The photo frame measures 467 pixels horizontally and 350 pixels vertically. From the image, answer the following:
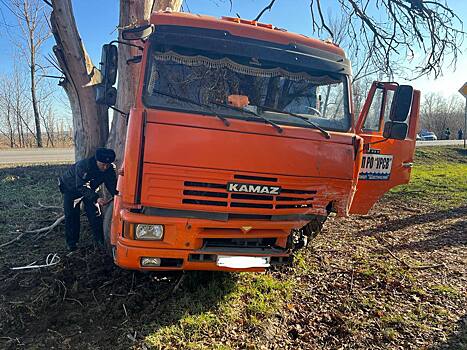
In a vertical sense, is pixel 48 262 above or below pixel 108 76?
below

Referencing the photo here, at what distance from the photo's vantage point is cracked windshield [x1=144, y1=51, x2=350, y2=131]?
3115 mm

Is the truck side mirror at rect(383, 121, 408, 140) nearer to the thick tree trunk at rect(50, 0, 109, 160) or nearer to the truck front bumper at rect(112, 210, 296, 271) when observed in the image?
the truck front bumper at rect(112, 210, 296, 271)

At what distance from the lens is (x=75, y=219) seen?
4.84 meters

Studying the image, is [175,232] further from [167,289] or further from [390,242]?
[390,242]

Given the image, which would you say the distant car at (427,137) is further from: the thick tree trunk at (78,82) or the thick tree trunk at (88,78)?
the thick tree trunk at (78,82)

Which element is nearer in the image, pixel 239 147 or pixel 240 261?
pixel 239 147

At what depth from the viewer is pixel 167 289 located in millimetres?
3814

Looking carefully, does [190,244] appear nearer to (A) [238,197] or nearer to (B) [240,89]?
(A) [238,197]

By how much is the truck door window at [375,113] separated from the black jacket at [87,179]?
3.80 m

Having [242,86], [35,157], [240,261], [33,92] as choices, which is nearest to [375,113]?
[242,86]

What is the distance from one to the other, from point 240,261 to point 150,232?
2.81ft

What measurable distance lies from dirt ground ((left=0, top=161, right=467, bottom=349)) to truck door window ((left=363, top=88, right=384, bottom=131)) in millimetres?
1967

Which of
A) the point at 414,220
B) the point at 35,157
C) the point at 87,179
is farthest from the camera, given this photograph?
the point at 35,157

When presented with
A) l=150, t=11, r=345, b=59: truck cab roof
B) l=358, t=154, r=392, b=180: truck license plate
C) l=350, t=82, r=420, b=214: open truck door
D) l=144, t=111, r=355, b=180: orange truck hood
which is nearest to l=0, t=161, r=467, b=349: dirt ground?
l=350, t=82, r=420, b=214: open truck door
